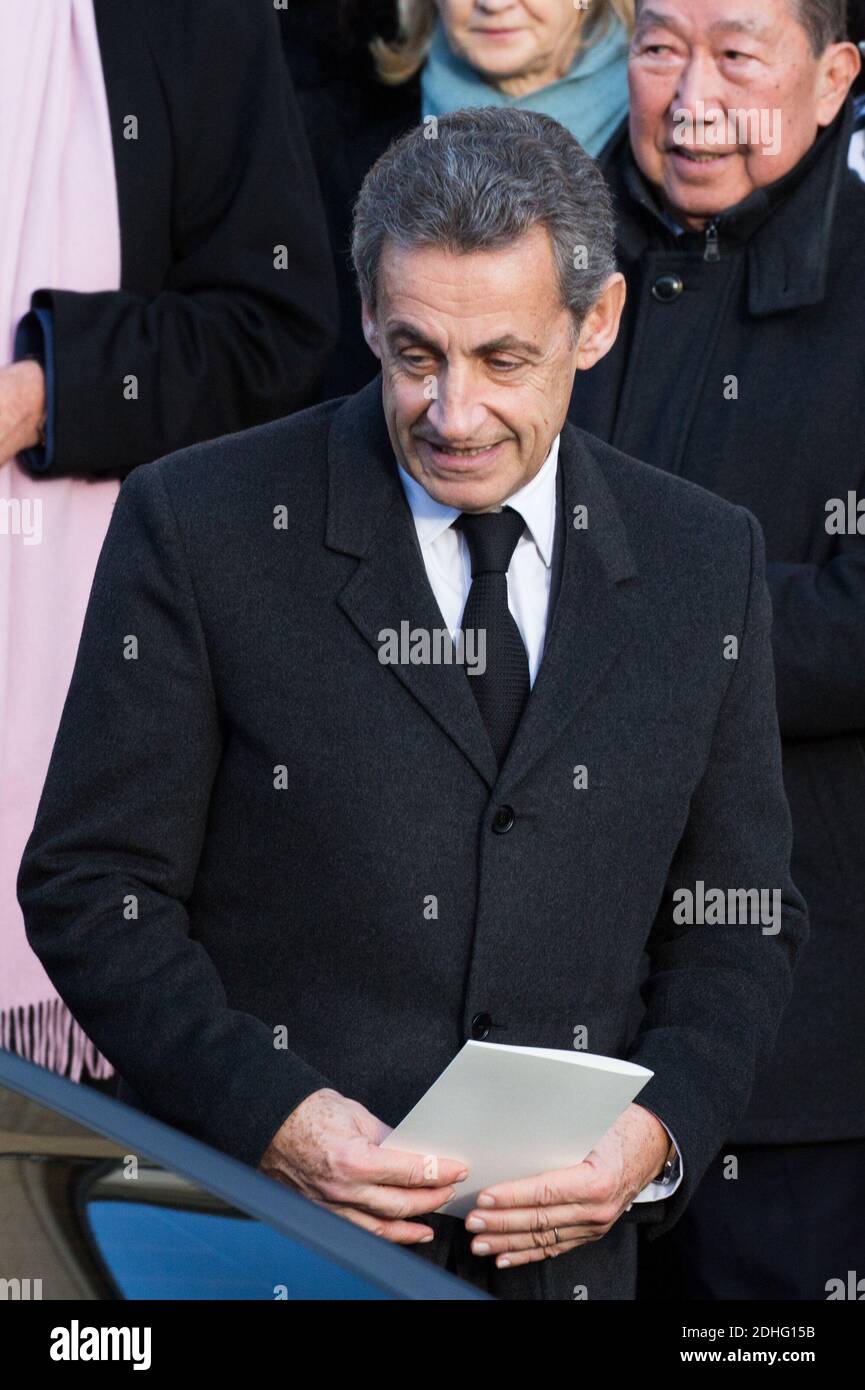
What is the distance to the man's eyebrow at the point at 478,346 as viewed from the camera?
257 centimetres

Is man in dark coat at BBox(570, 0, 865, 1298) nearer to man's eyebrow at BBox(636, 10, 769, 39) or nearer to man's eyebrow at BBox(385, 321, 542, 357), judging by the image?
Answer: man's eyebrow at BBox(636, 10, 769, 39)

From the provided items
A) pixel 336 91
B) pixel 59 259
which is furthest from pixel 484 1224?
pixel 336 91

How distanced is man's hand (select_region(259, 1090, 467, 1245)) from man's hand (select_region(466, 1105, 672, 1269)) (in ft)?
0.19

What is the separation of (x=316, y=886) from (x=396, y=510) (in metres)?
0.45

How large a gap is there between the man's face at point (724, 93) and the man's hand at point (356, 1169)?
1.70m

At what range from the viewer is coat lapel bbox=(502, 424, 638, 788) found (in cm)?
265

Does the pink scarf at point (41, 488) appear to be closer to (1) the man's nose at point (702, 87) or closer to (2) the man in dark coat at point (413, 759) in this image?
(1) the man's nose at point (702, 87)

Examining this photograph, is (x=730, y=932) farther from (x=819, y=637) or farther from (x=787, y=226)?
(x=787, y=226)

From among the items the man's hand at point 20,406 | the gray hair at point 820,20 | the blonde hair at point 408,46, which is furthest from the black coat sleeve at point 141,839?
the blonde hair at point 408,46

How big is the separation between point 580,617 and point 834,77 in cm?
132

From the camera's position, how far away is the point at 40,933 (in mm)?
2676
